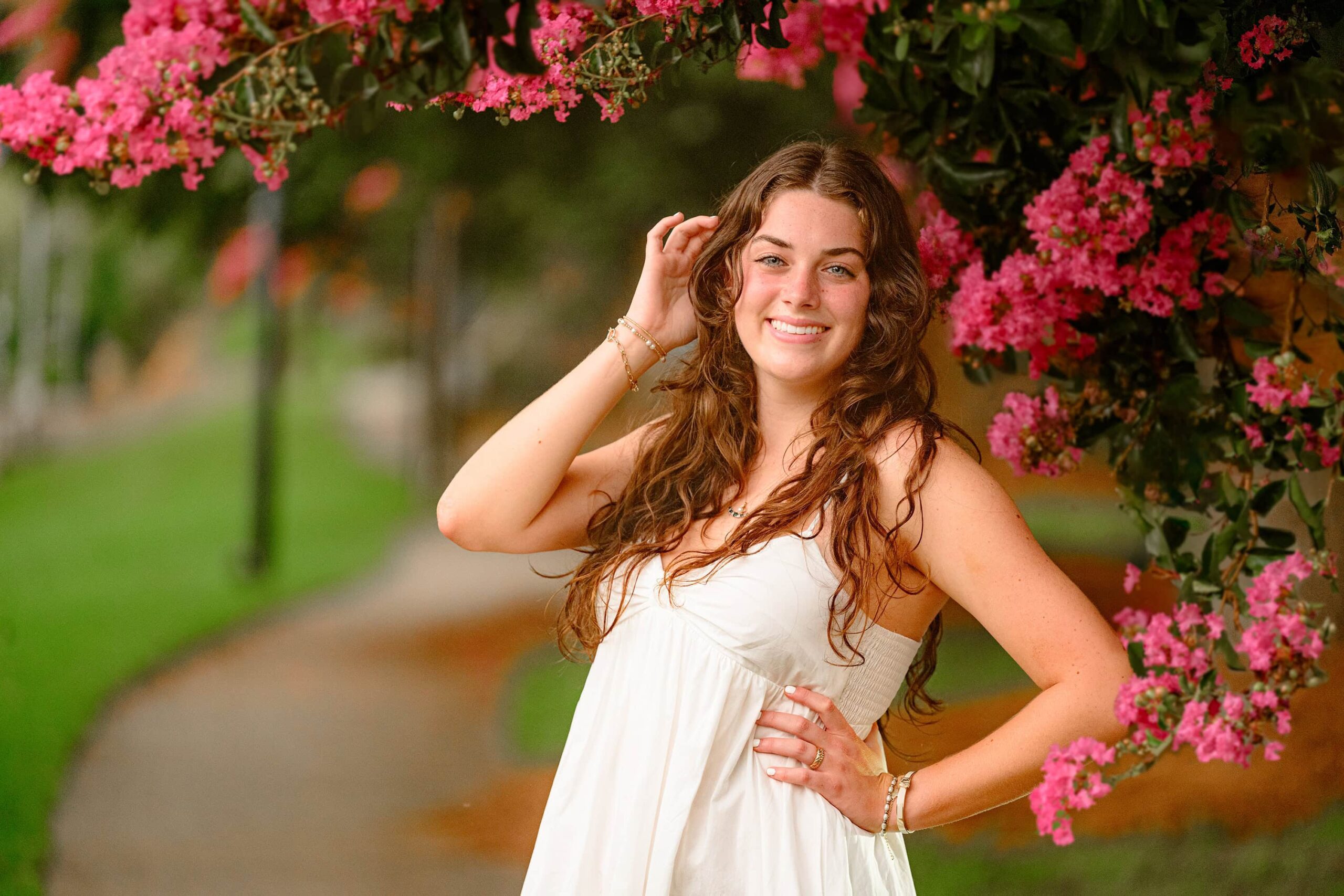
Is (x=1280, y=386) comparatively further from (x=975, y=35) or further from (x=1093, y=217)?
(x=975, y=35)

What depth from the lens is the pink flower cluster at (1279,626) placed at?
0.88m

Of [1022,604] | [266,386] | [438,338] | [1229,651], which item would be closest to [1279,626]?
[1229,651]

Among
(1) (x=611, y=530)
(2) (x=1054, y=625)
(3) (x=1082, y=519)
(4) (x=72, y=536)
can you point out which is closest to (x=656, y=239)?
(1) (x=611, y=530)

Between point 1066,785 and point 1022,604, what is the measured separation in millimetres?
203

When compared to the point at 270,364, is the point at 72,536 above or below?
below

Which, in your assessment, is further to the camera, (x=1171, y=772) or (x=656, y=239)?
(x=1171, y=772)

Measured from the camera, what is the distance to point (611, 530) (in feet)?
4.54

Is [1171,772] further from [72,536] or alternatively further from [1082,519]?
[72,536]

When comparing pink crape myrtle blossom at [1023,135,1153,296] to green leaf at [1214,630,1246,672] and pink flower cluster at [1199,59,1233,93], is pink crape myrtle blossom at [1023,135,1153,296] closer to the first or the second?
pink flower cluster at [1199,59,1233,93]

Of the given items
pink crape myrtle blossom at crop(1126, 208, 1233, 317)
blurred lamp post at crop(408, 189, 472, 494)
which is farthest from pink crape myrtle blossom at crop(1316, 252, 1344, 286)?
blurred lamp post at crop(408, 189, 472, 494)

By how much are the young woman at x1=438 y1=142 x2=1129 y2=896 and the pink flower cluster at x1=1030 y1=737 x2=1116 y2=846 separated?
0.15m

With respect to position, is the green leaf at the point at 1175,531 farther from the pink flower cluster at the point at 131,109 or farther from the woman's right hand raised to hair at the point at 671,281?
the pink flower cluster at the point at 131,109

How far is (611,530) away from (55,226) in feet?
7.34

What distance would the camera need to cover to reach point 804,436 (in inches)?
51.3
